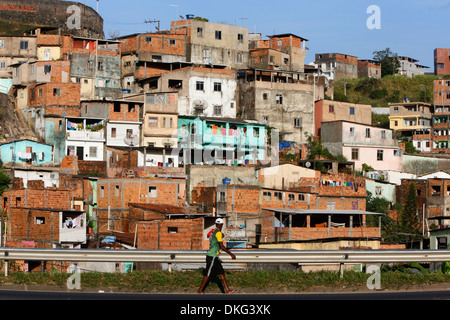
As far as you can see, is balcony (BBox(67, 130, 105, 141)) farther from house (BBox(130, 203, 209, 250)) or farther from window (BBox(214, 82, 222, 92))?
house (BBox(130, 203, 209, 250))

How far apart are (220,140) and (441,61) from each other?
226ft

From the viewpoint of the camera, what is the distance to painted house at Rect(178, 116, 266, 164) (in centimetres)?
5797

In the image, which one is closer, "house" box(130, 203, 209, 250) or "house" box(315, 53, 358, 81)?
"house" box(130, 203, 209, 250)

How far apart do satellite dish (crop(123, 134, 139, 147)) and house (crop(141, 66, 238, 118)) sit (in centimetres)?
649

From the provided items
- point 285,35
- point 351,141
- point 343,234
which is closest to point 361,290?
point 343,234

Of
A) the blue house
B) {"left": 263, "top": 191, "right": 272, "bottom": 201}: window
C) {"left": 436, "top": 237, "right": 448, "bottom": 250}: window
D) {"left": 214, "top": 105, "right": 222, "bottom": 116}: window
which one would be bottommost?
{"left": 436, "top": 237, "right": 448, "bottom": 250}: window

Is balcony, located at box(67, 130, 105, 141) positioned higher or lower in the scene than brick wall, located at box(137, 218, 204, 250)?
higher

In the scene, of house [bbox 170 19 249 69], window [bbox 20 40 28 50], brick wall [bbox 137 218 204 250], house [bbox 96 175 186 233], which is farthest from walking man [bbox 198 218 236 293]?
window [bbox 20 40 28 50]

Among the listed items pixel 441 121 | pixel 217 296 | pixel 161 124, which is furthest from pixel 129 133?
pixel 217 296

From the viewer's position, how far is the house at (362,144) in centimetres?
6331

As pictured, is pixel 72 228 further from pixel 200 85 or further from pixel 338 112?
pixel 338 112

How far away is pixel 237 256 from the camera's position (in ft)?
50.1

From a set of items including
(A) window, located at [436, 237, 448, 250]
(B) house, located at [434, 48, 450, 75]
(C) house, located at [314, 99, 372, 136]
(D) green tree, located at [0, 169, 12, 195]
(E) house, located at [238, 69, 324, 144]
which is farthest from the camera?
(B) house, located at [434, 48, 450, 75]

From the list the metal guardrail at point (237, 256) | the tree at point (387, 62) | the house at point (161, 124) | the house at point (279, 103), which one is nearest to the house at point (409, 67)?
the tree at point (387, 62)
